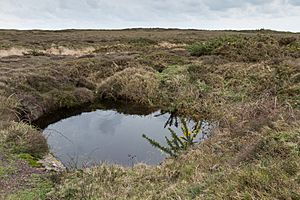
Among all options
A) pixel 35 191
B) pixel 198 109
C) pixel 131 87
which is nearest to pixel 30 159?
pixel 35 191

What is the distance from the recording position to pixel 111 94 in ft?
53.6

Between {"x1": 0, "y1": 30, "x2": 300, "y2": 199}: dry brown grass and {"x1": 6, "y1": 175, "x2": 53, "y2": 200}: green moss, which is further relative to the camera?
{"x1": 6, "y1": 175, "x2": 53, "y2": 200}: green moss

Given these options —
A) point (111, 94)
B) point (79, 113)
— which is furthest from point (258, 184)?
point (111, 94)

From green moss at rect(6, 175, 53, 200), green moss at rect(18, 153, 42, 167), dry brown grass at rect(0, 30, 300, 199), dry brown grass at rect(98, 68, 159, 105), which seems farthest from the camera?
dry brown grass at rect(98, 68, 159, 105)

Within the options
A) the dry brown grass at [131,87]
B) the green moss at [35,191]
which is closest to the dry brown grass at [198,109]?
the dry brown grass at [131,87]

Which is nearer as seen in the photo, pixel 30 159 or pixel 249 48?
pixel 30 159

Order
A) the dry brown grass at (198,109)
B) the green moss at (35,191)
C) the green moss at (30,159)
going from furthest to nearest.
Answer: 1. the green moss at (30,159)
2. the green moss at (35,191)
3. the dry brown grass at (198,109)

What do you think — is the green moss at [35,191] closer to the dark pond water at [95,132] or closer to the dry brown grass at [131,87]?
the dark pond water at [95,132]

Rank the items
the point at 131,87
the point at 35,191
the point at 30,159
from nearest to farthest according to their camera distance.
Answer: the point at 35,191 < the point at 30,159 < the point at 131,87

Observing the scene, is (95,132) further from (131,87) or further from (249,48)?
(249,48)

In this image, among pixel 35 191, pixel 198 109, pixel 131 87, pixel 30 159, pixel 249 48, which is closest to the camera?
pixel 35 191

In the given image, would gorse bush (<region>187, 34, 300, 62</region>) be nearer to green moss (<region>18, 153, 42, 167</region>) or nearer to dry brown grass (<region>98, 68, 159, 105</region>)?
dry brown grass (<region>98, 68, 159, 105</region>)

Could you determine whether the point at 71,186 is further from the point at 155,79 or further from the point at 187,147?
the point at 155,79

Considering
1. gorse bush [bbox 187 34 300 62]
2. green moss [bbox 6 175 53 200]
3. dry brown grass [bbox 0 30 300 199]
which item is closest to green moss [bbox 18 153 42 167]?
dry brown grass [bbox 0 30 300 199]
